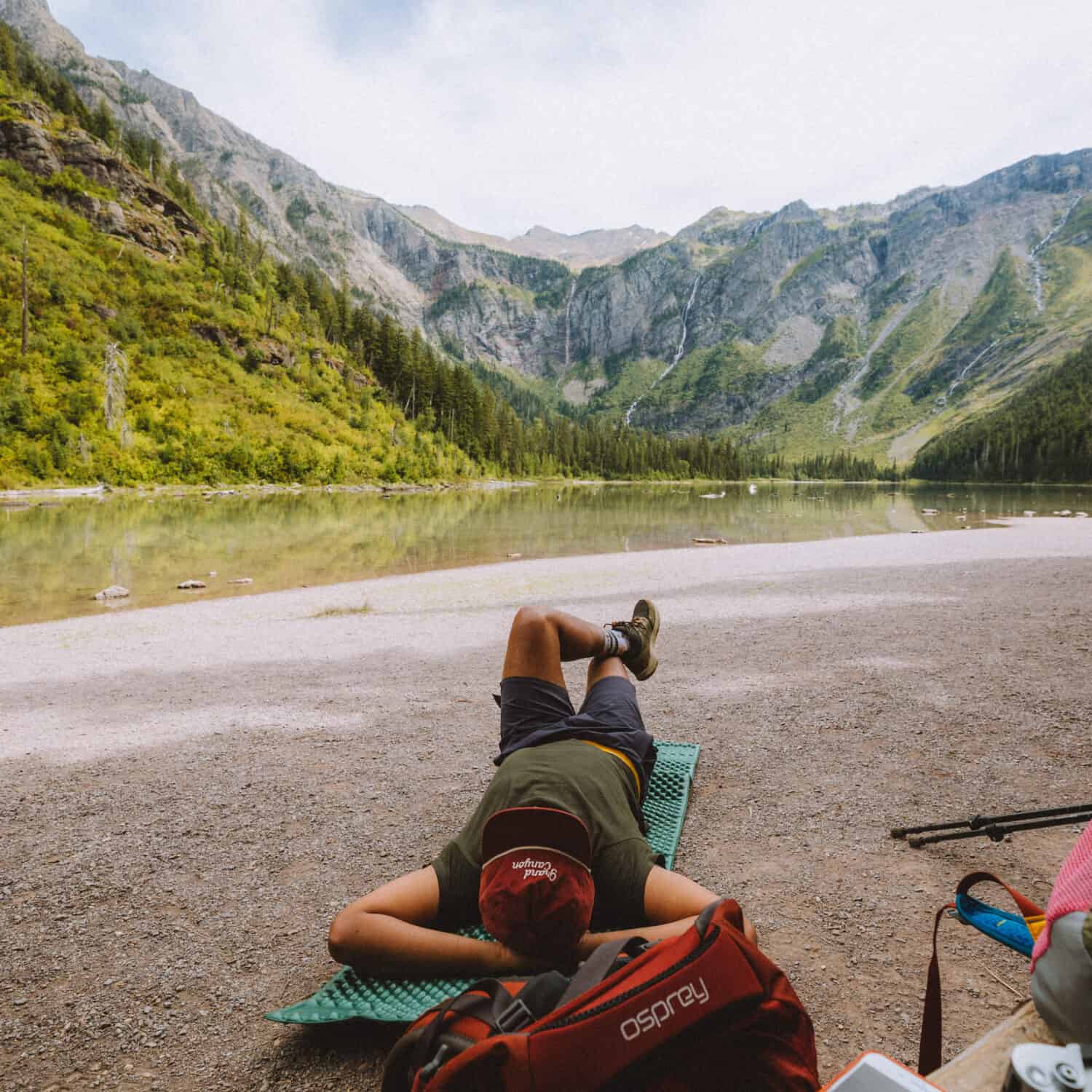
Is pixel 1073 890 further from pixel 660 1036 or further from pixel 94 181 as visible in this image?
pixel 94 181

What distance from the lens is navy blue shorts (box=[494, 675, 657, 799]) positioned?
3590 mm

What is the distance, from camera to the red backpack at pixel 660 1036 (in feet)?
4.76

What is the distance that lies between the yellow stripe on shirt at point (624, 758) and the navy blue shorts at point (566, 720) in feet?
0.09

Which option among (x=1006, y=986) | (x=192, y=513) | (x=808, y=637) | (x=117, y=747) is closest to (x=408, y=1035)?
(x=1006, y=986)

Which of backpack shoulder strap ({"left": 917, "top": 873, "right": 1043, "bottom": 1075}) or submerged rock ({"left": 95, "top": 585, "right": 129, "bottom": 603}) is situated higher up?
backpack shoulder strap ({"left": 917, "top": 873, "right": 1043, "bottom": 1075})

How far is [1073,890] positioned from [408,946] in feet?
7.54

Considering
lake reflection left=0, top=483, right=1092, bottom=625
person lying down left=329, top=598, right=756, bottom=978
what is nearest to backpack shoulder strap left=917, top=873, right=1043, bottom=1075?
person lying down left=329, top=598, right=756, bottom=978

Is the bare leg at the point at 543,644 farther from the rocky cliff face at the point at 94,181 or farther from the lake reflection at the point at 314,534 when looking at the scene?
the rocky cliff face at the point at 94,181

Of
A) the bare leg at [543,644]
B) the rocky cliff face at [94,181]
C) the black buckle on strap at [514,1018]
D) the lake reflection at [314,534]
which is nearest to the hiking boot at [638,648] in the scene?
the bare leg at [543,644]

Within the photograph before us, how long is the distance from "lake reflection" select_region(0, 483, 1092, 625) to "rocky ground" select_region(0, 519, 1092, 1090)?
7.21 metres

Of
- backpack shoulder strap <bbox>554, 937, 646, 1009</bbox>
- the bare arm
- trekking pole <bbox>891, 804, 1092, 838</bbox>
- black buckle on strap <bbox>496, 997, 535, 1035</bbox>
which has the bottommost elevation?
the bare arm

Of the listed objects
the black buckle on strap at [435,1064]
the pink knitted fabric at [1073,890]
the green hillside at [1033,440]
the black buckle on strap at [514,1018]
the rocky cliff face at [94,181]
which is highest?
the rocky cliff face at [94,181]

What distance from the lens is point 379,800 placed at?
14.8 ft

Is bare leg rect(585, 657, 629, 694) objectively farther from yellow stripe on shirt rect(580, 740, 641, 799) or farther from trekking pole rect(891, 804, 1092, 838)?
trekking pole rect(891, 804, 1092, 838)
